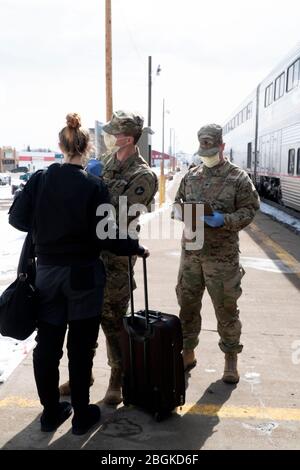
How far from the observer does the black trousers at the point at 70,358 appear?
109 inches

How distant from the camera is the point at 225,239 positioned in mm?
3537

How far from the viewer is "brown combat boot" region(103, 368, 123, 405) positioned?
3.25 metres

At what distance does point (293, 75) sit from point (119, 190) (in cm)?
1085

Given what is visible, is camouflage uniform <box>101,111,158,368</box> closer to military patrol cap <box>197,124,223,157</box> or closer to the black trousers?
the black trousers

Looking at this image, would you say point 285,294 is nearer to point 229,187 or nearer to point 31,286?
point 229,187

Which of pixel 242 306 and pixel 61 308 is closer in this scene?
pixel 61 308

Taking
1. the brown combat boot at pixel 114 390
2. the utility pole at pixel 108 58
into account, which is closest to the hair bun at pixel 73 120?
the brown combat boot at pixel 114 390

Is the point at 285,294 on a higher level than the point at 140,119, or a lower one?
lower

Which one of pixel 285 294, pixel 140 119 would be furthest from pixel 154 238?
pixel 140 119

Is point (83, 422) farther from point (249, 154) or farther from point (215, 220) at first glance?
point (249, 154)

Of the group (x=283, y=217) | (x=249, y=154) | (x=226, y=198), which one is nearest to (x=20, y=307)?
(x=226, y=198)

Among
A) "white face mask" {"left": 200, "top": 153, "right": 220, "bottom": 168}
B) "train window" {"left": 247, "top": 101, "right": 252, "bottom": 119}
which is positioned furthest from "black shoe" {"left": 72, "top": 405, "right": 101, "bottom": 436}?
"train window" {"left": 247, "top": 101, "right": 252, "bottom": 119}

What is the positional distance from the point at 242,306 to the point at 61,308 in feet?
10.2

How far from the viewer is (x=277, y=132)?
14648 mm
